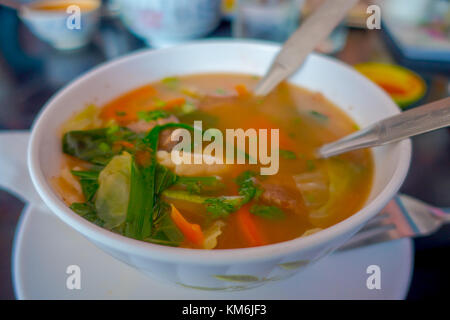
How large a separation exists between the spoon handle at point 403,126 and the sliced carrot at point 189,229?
0.49 metres

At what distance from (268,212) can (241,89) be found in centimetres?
68

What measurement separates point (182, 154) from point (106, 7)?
2331mm

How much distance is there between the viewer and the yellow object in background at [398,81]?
5.77 ft

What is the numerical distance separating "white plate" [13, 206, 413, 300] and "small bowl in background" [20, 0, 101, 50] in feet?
5.08

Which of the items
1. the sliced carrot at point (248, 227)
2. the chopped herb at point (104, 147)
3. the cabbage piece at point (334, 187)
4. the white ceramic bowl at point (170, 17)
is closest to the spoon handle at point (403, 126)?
the cabbage piece at point (334, 187)

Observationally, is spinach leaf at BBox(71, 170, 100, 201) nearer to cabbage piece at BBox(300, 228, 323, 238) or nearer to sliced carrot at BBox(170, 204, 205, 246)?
sliced carrot at BBox(170, 204, 205, 246)

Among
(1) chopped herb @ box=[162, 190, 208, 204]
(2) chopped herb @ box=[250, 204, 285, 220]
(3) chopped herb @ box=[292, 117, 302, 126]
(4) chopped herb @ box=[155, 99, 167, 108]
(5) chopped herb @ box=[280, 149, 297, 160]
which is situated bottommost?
(2) chopped herb @ box=[250, 204, 285, 220]

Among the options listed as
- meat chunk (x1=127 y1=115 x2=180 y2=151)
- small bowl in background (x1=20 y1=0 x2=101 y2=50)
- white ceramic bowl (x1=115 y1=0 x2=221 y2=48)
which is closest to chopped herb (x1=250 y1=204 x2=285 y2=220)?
meat chunk (x1=127 y1=115 x2=180 y2=151)

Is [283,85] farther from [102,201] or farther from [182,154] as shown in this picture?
[102,201]

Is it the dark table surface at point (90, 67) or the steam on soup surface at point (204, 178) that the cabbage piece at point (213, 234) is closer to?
the steam on soup surface at point (204, 178)

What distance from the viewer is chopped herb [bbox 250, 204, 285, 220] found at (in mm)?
904

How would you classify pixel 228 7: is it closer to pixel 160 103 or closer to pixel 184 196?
pixel 160 103

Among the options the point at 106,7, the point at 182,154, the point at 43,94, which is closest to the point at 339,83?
the point at 182,154

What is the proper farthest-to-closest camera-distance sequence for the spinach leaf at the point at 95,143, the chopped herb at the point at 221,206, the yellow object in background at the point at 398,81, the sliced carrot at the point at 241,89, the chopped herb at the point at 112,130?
1. the yellow object in background at the point at 398,81
2. the sliced carrot at the point at 241,89
3. the chopped herb at the point at 112,130
4. the spinach leaf at the point at 95,143
5. the chopped herb at the point at 221,206
